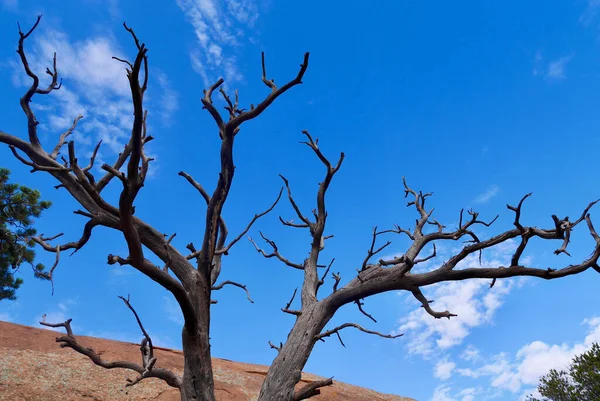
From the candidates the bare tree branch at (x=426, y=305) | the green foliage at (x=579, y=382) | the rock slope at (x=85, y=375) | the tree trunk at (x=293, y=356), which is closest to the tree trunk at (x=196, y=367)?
the tree trunk at (x=293, y=356)

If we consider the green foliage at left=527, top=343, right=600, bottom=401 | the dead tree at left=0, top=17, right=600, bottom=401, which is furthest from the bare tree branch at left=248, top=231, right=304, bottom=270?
the green foliage at left=527, top=343, right=600, bottom=401

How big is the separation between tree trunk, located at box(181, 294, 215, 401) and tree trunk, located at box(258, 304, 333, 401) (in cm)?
86

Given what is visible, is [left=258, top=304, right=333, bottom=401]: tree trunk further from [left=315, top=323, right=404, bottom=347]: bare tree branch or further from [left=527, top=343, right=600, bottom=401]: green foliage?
[left=527, top=343, right=600, bottom=401]: green foliage

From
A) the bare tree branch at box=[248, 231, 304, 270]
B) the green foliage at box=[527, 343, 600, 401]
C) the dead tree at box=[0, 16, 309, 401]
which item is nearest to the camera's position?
the dead tree at box=[0, 16, 309, 401]

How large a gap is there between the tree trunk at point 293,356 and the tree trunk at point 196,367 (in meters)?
0.86

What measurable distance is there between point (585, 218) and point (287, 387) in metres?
5.59

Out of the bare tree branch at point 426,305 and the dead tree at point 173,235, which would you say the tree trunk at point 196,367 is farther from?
the bare tree branch at point 426,305

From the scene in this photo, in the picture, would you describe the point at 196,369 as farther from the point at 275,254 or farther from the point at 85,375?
the point at 85,375

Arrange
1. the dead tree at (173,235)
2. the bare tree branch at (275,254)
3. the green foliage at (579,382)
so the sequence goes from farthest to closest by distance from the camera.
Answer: the green foliage at (579,382)
the bare tree branch at (275,254)
the dead tree at (173,235)

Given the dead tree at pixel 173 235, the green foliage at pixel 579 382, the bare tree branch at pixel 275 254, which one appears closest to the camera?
the dead tree at pixel 173 235

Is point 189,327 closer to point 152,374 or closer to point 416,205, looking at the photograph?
point 152,374

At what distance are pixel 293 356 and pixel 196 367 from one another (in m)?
1.42

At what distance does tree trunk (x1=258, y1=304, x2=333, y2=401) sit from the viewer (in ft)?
21.1

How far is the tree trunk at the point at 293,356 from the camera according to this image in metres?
6.43
